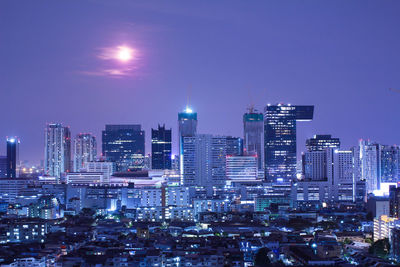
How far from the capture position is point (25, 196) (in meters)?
39.2

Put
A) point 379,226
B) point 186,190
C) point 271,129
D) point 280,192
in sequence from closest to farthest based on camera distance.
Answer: point 379,226, point 186,190, point 280,192, point 271,129

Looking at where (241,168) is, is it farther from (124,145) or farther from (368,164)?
(124,145)

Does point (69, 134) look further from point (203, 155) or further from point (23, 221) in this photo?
point (23, 221)

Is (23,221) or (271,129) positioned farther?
(271,129)

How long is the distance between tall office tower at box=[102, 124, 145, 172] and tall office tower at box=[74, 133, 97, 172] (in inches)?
90.5

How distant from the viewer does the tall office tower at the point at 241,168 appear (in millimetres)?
50594

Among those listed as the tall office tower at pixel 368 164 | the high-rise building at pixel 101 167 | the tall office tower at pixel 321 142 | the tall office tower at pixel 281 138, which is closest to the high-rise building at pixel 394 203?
the tall office tower at pixel 368 164

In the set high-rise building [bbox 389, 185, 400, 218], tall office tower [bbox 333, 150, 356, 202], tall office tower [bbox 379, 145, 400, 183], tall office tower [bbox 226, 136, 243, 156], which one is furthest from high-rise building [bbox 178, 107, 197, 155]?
high-rise building [bbox 389, 185, 400, 218]

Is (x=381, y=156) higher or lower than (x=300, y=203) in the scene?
higher

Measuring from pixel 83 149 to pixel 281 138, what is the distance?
60.1 feet

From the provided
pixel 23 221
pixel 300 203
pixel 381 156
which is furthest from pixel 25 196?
pixel 381 156

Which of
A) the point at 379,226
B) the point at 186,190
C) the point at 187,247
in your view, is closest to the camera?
the point at 187,247

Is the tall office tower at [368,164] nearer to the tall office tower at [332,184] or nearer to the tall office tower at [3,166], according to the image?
the tall office tower at [332,184]

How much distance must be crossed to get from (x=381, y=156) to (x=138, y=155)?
88.8ft
